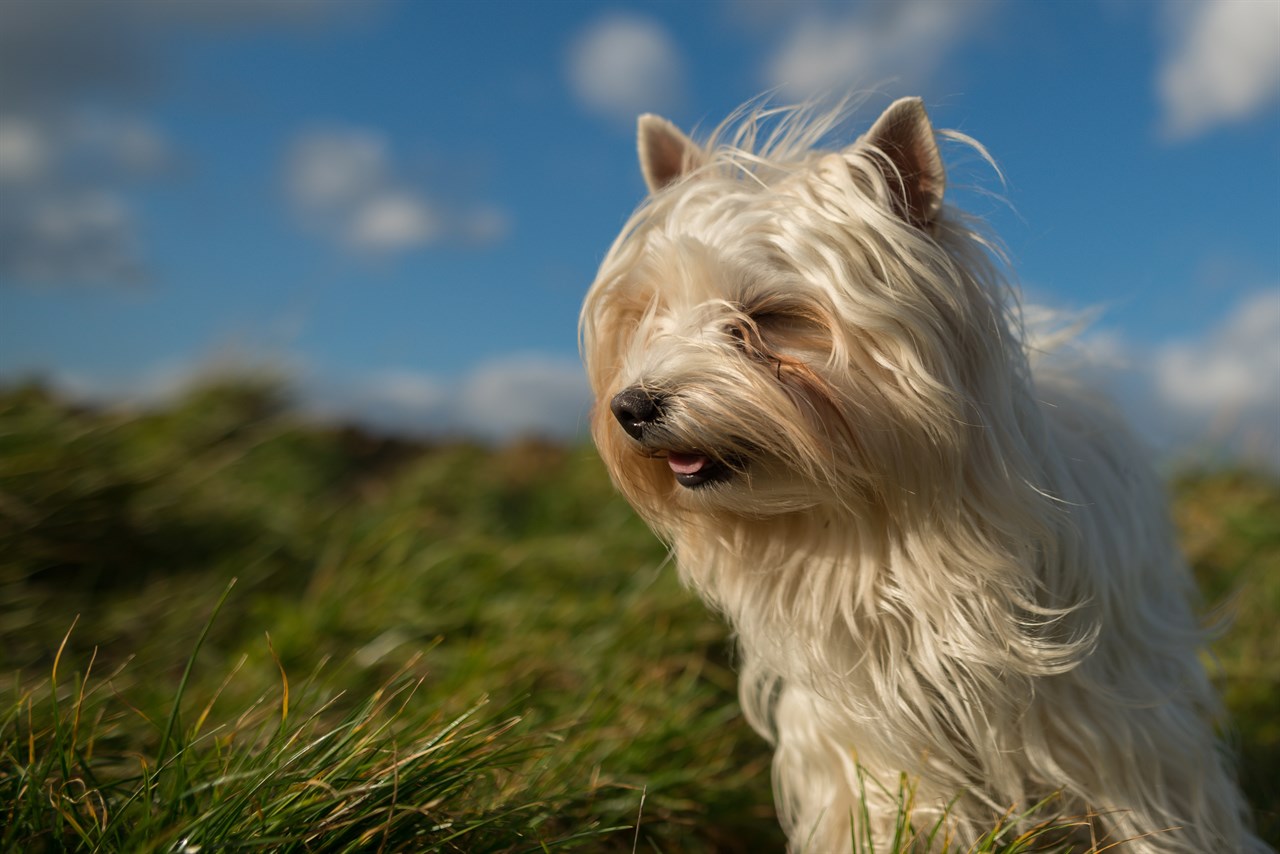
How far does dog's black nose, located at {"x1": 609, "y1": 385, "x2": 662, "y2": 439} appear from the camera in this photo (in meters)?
2.23

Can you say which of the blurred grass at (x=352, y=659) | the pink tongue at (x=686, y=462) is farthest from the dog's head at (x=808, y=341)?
the blurred grass at (x=352, y=659)

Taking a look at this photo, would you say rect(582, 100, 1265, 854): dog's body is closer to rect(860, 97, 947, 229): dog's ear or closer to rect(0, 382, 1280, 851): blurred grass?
rect(860, 97, 947, 229): dog's ear

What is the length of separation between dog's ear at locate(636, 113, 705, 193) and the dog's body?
0.05 ft

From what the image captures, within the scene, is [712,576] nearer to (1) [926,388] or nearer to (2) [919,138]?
(1) [926,388]

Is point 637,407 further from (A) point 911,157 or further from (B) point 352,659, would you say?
(B) point 352,659

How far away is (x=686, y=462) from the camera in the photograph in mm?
2355

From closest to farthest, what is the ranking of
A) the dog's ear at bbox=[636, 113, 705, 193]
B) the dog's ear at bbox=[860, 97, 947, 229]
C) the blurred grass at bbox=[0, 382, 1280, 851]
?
the blurred grass at bbox=[0, 382, 1280, 851] → the dog's ear at bbox=[860, 97, 947, 229] → the dog's ear at bbox=[636, 113, 705, 193]

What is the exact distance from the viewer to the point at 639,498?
8.36 feet

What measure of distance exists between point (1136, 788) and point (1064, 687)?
0.34 metres

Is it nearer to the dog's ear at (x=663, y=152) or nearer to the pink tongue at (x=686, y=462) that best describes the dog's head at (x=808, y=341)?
the pink tongue at (x=686, y=462)

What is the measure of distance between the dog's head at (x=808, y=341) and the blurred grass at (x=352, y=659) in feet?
2.90

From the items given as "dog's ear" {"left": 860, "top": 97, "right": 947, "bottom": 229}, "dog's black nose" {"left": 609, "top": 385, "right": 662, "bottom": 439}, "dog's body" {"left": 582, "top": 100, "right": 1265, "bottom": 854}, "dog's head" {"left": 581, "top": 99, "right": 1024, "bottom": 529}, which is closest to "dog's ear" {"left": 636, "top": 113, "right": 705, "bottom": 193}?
"dog's body" {"left": 582, "top": 100, "right": 1265, "bottom": 854}

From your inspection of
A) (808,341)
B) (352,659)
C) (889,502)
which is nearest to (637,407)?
(808,341)

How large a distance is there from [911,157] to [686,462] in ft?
3.02
